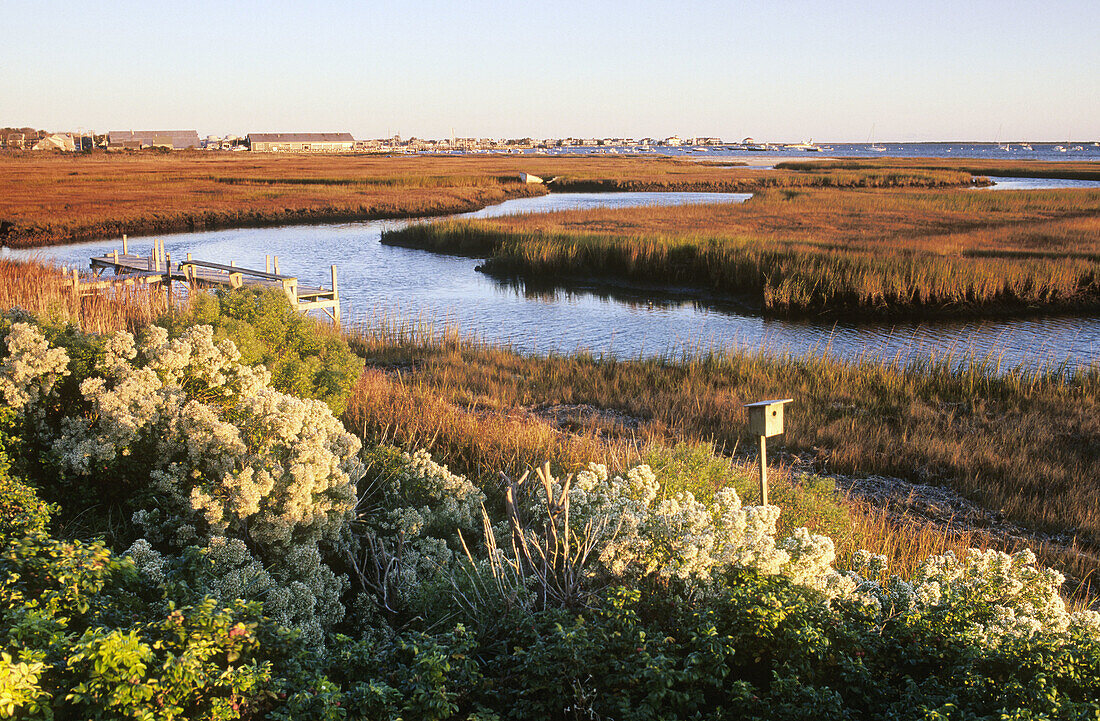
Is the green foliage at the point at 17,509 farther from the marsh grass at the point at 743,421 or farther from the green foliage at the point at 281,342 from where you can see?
the marsh grass at the point at 743,421

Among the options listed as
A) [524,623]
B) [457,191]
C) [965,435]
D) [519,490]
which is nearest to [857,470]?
[965,435]

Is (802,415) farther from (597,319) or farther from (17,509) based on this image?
(597,319)

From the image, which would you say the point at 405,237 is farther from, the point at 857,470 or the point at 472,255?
the point at 857,470

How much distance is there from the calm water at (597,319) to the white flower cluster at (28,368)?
10446 mm

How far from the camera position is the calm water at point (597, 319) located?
58.5 ft

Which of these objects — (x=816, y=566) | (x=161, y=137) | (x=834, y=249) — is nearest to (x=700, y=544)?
(x=816, y=566)

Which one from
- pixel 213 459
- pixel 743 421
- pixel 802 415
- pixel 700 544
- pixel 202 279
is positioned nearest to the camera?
pixel 700 544

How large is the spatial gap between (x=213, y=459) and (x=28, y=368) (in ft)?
5.64

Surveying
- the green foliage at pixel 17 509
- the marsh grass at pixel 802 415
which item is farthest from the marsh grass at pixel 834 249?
the green foliage at pixel 17 509

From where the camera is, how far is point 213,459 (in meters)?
5.36

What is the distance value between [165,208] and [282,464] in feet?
139

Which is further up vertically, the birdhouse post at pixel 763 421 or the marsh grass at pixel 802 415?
the birdhouse post at pixel 763 421

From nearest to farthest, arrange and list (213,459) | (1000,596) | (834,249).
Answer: (1000,596) < (213,459) < (834,249)

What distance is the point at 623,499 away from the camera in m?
5.11
